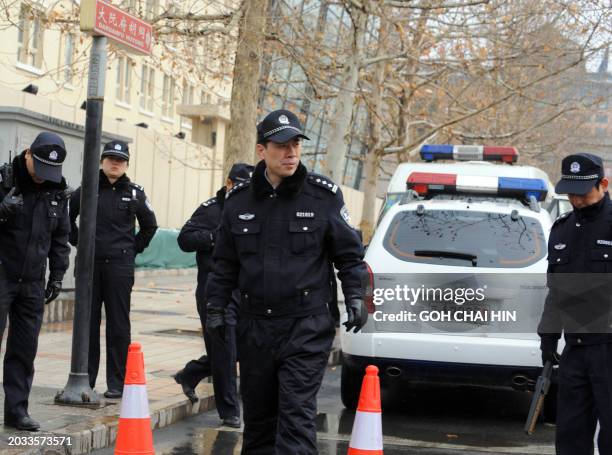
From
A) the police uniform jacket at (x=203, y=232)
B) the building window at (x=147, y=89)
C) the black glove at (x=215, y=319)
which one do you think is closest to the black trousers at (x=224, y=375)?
the police uniform jacket at (x=203, y=232)

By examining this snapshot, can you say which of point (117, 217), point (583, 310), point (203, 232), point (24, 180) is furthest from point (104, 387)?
point (583, 310)

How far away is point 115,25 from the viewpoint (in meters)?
8.23

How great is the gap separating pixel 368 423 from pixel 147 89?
3376cm

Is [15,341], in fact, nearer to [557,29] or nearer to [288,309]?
[288,309]

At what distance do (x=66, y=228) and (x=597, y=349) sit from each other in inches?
146

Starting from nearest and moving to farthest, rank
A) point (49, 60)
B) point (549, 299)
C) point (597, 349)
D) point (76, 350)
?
point (597, 349) → point (549, 299) → point (76, 350) → point (49, 60)

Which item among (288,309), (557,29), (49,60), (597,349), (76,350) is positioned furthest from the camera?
(49,60)

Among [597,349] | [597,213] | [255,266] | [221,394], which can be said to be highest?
[597,213]

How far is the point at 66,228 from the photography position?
7.42m

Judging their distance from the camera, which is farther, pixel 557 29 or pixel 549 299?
pixel 557 29

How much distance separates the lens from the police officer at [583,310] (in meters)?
5.63

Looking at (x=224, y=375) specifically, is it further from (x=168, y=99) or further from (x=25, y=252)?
(x=168, y=99)

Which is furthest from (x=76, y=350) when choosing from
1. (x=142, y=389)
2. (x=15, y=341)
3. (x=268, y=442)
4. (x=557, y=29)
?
(x=557, y=29)

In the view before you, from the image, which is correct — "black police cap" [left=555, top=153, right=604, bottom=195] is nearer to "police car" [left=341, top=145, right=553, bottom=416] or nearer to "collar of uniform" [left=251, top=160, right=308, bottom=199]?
"collar of uniform" [left=251, top=160, right=308, bottom=199]
